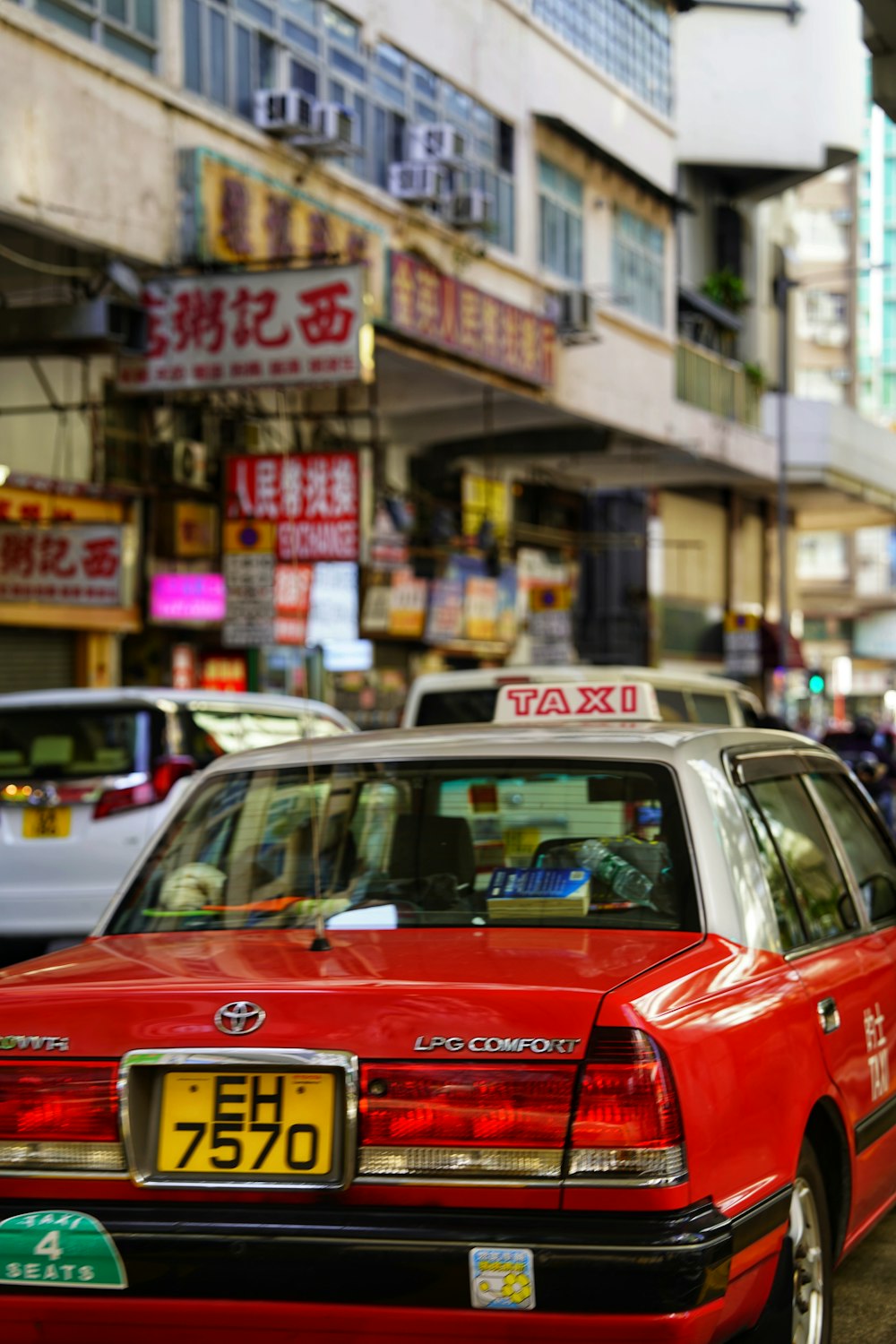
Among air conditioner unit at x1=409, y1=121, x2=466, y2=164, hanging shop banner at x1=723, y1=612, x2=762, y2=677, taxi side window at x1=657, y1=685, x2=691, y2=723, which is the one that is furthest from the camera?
hanging shop banner at x1=723, y1=612, x2=762, y2=677

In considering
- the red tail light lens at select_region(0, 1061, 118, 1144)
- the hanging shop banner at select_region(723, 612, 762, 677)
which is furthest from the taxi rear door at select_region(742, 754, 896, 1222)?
the hanging shop banner at select_region(723, 612, 762, 677)

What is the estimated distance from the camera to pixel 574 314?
2255 cm

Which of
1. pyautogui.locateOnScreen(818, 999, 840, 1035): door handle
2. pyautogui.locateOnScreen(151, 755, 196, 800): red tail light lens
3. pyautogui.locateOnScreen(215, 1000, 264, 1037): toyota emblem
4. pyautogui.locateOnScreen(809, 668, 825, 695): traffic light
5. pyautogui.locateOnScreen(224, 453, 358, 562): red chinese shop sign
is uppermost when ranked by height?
pyautogui.locateOnScreen(224, 453, 358, 562): red chinese shop sign

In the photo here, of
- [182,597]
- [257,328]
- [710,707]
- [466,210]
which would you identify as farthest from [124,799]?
[466,210]

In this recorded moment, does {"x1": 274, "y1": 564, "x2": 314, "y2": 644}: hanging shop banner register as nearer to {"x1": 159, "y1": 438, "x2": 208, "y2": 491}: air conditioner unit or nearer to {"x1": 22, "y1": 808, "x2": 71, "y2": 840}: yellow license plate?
{"x1": 159, "y1": 438, "x2": 208, "y2": 491}: air conditioner unit

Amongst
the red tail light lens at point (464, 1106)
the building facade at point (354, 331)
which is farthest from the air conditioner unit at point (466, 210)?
the red tail light lens at point (464, 1106)

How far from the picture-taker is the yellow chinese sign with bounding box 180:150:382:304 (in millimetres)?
15781

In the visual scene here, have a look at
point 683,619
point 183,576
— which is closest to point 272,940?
point 183,576

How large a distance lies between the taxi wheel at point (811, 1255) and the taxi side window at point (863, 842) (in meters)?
1.35

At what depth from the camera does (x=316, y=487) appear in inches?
650

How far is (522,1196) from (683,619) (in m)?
31.3

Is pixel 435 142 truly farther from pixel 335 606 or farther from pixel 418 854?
pixel 418 854

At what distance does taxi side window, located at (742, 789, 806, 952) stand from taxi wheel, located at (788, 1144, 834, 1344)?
47cm

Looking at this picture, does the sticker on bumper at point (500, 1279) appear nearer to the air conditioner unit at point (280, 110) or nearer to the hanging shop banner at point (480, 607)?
the air conditioner unit at point (280, 110)
